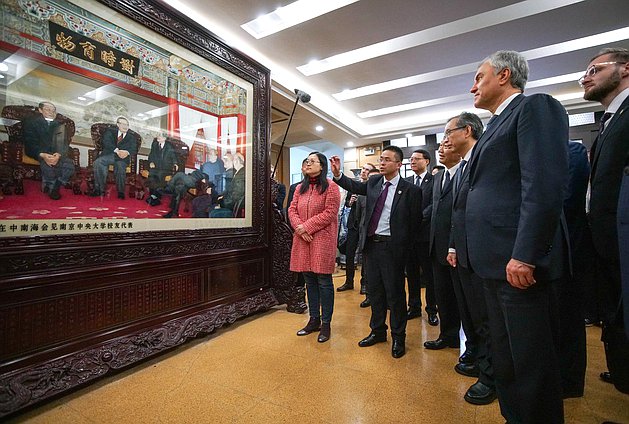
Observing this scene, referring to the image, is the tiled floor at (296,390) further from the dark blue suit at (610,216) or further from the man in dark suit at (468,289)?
the dark blue suit at (610,216)

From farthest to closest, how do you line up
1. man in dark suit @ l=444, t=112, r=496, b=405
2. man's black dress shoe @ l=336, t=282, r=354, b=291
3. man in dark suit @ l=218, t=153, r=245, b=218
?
man's black dress shoe @ l=336, t=282, r=354, b=291
man in dark suit @ l=218, t=153, r=245, b=218
man in dark suit @ l=444, t=112, r=496, b=405

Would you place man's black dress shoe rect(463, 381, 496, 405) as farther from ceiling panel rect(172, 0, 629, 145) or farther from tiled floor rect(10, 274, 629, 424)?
ceiling panel rect(172, 0, 629, 145)

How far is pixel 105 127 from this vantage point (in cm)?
183

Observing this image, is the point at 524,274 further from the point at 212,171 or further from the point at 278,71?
the point at 278,71

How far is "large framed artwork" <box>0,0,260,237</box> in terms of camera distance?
1.50m

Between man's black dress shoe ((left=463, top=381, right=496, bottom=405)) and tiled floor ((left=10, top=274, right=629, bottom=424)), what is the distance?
0.03 m

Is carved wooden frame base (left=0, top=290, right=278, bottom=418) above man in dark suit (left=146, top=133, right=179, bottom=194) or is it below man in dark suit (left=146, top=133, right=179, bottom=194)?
below

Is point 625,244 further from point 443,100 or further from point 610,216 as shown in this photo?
point 443,100

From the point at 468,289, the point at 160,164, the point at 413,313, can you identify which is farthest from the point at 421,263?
the point at 160,164

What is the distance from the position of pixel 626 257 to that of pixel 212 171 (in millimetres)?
2484

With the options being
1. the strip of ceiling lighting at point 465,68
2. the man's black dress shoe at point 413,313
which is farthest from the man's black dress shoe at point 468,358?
the strip of ceiling lighting at point 465,68

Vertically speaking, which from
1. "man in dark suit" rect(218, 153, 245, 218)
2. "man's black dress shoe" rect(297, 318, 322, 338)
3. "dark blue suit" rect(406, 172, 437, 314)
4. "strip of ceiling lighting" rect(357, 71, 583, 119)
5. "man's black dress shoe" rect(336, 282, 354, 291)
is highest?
→ "strip of ceiling lighting" rect(357, 71, 583, 119)

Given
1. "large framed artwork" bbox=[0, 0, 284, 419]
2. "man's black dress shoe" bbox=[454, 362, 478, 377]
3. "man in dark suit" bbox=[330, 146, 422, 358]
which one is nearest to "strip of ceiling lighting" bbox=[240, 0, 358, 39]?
"large framed artwork" bbox=[0, 0, 284, 419]

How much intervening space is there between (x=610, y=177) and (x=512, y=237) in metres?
0.65
